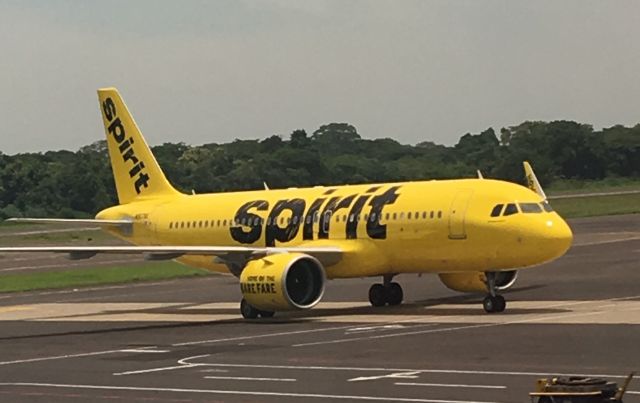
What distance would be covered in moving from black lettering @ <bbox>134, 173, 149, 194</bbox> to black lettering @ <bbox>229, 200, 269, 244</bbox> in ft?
22.2

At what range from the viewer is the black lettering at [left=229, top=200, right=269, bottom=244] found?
46000 millimetres

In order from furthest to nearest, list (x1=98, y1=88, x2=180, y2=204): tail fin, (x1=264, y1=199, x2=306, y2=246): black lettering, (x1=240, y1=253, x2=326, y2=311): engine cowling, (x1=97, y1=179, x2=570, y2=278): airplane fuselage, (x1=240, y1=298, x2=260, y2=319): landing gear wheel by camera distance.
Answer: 1. (x1=98, y1=88, x2=180, y2=204): tail fin
2. (x1=264, y1=199, x2=306, y2=246): black lettering
3. (x1=240, y1=298, x2=260, y2=319): landing gear wheel
4. (x1=240, y1=253, x2=326, y2=311): engine cowling
5. (x1=97, y1=179, x2=570, y2=278): airplane fuselage

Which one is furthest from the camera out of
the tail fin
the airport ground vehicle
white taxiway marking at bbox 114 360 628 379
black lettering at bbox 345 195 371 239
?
the tail fin

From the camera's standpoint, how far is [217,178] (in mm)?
97375

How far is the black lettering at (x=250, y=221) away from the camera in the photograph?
46.0 m

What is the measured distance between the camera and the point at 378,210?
42.5 meters

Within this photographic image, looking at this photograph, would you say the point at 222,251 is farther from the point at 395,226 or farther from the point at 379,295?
the point at 379,295

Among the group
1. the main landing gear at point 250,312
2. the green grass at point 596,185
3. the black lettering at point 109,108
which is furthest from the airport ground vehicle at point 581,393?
the green grass at point 596,185

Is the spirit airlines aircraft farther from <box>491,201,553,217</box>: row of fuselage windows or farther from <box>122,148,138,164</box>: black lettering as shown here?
<box>122,148,138,164</box>: black lettering

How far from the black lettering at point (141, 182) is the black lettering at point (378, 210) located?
12303 millimetres

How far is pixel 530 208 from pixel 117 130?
62.3 feet

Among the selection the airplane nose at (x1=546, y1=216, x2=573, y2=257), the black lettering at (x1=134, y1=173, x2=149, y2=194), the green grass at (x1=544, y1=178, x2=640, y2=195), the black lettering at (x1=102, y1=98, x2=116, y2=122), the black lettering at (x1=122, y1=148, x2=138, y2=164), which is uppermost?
the black lettering at (x1=102, y1=98, x2=116, y2=122)

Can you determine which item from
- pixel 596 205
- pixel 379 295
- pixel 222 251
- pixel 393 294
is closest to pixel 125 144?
pixel 222 251

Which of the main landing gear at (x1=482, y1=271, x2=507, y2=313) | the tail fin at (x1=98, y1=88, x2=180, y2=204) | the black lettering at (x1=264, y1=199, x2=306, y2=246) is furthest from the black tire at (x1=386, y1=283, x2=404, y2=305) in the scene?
the tail fin at (x1=98, y1=88, x2=180, y2=204)
